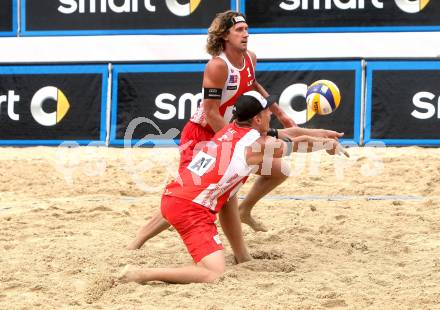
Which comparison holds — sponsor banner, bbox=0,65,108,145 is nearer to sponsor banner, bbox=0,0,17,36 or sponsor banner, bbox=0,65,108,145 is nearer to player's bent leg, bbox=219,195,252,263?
sponsor banner, bbox=0,0,17,36

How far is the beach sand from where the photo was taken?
458 cm

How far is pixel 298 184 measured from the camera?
8711 millimetres

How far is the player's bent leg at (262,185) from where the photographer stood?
593cm

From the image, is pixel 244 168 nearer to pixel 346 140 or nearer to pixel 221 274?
pixel 221 274

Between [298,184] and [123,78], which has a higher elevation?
[123,78]

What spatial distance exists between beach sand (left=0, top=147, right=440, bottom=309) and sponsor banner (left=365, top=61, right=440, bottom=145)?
0.76ft

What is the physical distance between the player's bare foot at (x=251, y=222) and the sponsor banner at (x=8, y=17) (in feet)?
19.2

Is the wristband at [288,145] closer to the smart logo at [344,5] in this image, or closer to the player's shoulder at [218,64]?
the player's shoulder at [218,64]

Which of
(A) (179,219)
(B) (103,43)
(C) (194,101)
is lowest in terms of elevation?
(A) (179,219)

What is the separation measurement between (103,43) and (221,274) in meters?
6.53

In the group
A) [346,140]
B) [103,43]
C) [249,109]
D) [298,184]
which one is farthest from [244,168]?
[103,43]

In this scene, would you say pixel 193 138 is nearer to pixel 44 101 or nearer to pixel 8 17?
pixel 44 101

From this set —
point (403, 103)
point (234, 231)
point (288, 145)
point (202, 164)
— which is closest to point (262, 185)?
point (234, 231)

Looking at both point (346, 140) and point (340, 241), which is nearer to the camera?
point (340, 241)
